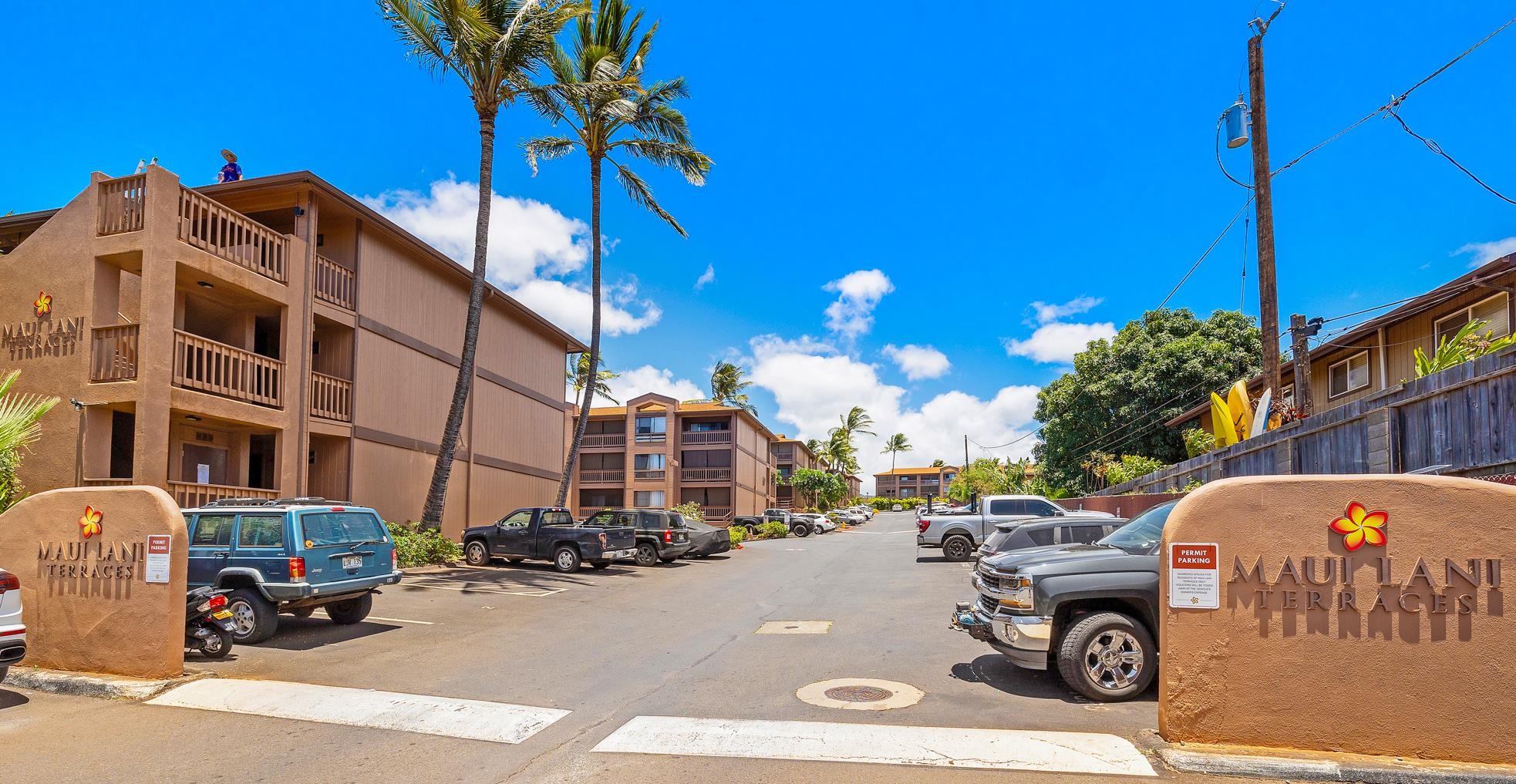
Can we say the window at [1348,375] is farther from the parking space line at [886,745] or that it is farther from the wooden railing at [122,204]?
the wooden railing at [122,204]

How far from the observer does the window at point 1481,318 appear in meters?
15.7

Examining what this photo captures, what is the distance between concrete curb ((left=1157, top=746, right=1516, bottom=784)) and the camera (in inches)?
217

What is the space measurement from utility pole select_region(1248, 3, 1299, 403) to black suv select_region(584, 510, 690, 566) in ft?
51.1

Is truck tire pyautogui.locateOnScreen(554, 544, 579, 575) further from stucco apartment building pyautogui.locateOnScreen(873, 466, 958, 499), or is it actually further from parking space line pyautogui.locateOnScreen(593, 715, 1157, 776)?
stucco apartment building pyautogui.locateOnScreen(873, 466, 958, 499)

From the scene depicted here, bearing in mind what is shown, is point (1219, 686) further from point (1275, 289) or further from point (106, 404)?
point (106, 404)

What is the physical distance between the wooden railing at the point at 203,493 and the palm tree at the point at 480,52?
162 inches

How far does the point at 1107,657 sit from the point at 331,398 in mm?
18522

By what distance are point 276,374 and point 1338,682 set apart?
19662 mm

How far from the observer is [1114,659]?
7781mm

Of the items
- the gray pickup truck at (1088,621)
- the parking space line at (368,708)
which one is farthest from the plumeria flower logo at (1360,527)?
the parking space line at (368,708)

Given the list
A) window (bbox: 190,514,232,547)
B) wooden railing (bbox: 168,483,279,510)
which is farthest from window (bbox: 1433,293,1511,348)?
wooden railing (bbox: 168,483,279,510)

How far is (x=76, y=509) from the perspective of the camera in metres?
9.20

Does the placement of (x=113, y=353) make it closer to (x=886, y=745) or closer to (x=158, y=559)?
(x=158, y=559)

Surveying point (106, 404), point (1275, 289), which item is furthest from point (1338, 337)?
point (106, 404)
